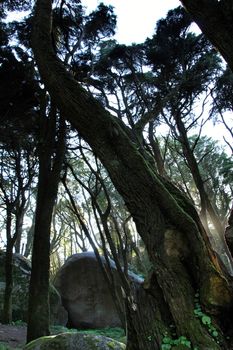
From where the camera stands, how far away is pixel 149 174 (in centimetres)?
367

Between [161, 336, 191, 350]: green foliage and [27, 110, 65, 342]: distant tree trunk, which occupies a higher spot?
[27, 110, 65, 342]: distant tree trunk

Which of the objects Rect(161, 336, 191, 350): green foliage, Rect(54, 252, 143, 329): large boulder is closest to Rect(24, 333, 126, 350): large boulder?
Rect(161, 336, 191, 350): green foliage

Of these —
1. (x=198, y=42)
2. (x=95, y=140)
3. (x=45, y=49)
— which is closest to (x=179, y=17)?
(x=198, y=42)

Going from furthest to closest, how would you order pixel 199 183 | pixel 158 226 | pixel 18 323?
pixel 18 323 < pixel 199 183 < pixel 158 226

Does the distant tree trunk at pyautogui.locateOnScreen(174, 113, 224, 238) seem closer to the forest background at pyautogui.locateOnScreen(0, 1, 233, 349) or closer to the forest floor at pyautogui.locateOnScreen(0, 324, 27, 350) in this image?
the forest background at pyautogui.locateOnScreen(0, 1, 233, 349)

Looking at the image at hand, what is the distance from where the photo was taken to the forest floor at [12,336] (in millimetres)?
6809

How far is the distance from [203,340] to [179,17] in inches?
367

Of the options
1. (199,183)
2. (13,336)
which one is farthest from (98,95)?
(13,336)

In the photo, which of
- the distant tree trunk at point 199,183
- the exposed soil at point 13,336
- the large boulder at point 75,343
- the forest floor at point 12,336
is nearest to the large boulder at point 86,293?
the forest floor at point 12,336

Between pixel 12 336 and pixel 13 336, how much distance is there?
1.5 inches

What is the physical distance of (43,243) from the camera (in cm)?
Answer: 669

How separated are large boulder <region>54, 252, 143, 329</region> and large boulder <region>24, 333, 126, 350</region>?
8156 mm

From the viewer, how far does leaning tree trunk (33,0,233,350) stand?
310 centimetres

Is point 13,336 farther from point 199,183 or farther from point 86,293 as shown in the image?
point 199,183
